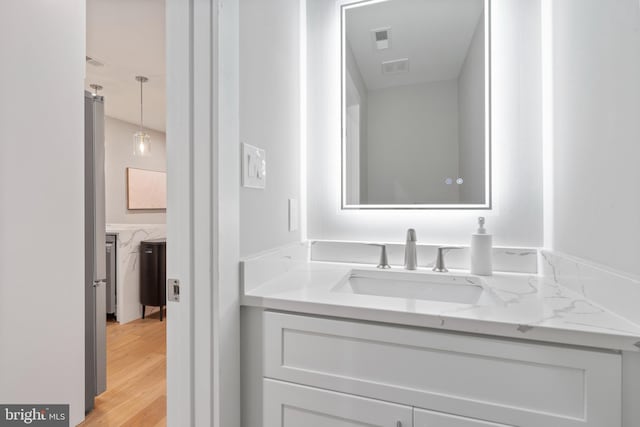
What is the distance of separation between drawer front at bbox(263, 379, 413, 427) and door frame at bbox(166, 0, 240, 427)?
0.12 m

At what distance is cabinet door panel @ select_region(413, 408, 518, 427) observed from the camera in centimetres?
65

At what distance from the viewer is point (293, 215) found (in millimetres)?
Answer: 1222

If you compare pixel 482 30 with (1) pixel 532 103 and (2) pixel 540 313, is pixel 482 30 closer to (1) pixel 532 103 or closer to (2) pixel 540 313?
(1) pixel 532 103

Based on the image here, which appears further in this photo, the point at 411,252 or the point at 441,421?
the point at 411,252

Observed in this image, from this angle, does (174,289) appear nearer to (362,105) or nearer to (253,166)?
(253,166)

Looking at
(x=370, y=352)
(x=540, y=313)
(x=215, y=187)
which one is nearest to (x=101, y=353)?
(x=215, y=187)

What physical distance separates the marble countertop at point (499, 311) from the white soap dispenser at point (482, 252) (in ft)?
0.19

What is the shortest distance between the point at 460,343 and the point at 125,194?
504 centimetres

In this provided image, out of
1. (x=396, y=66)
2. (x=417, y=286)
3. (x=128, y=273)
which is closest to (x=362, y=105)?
(x=396, y=66)

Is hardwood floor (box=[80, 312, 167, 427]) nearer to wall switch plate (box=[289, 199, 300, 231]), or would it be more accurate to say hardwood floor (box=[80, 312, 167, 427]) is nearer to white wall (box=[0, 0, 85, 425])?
white wall (box=[0, 0, 85, 425])

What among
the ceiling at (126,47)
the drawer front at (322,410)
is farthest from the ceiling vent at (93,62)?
the drawer front at (322,410)

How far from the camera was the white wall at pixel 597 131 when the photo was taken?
0.64m

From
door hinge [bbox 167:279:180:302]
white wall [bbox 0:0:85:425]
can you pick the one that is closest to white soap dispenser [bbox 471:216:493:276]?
door hinge [bbox 167:279:180:302]

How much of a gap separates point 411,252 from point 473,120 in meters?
0.57
